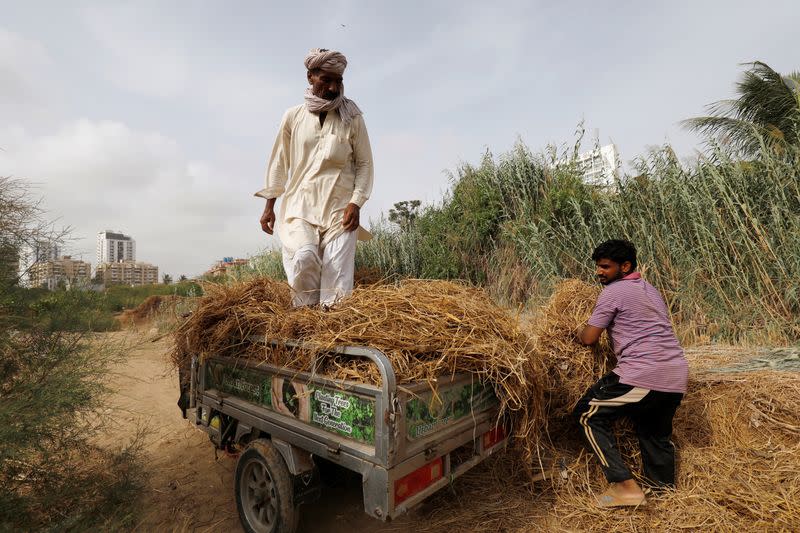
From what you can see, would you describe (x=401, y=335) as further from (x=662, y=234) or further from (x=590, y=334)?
(x=662, y=234)

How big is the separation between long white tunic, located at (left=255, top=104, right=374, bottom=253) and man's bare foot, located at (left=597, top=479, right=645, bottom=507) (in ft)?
8.01

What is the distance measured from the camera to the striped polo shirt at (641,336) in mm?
2391

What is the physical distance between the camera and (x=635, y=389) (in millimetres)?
2402

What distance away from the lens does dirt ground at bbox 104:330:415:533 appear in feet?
8.04

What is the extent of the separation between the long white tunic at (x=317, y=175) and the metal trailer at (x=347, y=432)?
1.12 m

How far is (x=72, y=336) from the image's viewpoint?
2.77 meters

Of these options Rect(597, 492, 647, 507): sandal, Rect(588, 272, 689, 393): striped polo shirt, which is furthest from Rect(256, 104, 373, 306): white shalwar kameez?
Rect(597, 492, 647, 507): sandal

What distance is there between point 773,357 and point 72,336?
213 inches

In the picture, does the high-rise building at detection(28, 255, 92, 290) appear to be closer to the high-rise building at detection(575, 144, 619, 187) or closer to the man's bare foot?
the man's bare foot

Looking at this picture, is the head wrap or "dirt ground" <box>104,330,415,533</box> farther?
→ the head wrap

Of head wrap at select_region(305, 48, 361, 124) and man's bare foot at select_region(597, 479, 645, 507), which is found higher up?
head wrap at select_region(305, 48, 361, 124)

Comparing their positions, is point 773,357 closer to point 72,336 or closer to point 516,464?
point 516,464

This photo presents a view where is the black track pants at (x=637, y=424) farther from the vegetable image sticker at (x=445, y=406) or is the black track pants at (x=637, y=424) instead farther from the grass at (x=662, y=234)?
the grass at (x=662, y=234)

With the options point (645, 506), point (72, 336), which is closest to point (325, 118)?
point (72, 336)
